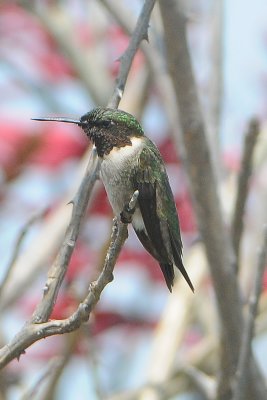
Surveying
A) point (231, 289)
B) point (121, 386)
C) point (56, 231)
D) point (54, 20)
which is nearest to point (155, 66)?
point (56, 231)

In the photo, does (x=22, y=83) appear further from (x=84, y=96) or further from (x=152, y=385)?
(x=152, y=385)

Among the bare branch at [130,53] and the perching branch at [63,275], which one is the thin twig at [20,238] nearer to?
the perching branch at [63,275]

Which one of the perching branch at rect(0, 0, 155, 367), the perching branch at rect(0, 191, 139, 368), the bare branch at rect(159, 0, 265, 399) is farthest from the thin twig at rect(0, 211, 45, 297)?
the bare branch at rect(159, 0, 265, 399)

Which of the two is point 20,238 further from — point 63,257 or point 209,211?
point 209,211

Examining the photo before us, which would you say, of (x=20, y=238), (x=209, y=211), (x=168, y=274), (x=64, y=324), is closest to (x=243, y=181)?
(x=209, y=211)

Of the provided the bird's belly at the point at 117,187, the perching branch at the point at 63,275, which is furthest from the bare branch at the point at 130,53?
the bird's belly at the point at 117,187

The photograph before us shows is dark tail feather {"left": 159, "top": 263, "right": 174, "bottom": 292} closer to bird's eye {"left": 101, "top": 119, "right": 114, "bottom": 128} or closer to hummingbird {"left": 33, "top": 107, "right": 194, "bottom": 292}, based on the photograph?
hummingbird {"left": 33, "top": 107, "right": 194, "bottom": 292}
